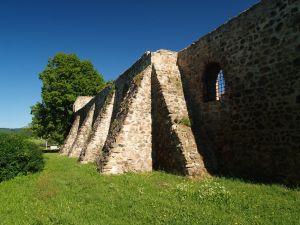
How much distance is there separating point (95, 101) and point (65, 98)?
8.39m

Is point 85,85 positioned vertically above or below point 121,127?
above

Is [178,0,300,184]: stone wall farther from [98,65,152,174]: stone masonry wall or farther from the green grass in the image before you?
[98,65,152,174]: stone masonry wall

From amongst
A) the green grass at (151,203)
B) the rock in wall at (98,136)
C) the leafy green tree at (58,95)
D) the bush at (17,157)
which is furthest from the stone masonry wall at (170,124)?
the leafy green tree at (58,95)

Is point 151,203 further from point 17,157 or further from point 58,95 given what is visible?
point 58,95

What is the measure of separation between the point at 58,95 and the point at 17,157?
69.2ft

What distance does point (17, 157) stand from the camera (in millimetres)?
11844

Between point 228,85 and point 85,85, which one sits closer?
point 228,85

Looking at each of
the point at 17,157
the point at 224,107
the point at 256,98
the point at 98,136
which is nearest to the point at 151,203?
the point at 256,98

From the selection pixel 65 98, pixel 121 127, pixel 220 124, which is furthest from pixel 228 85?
pixel 65 98

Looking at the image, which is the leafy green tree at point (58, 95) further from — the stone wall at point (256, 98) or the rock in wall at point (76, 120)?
the stone wall at point (256, 98)

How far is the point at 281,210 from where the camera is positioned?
586 cm

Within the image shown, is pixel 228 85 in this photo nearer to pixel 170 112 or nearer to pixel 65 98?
pixel 170 112

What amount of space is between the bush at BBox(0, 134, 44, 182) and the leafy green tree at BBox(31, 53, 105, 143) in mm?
19201

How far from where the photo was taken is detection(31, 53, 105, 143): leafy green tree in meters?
32.0
